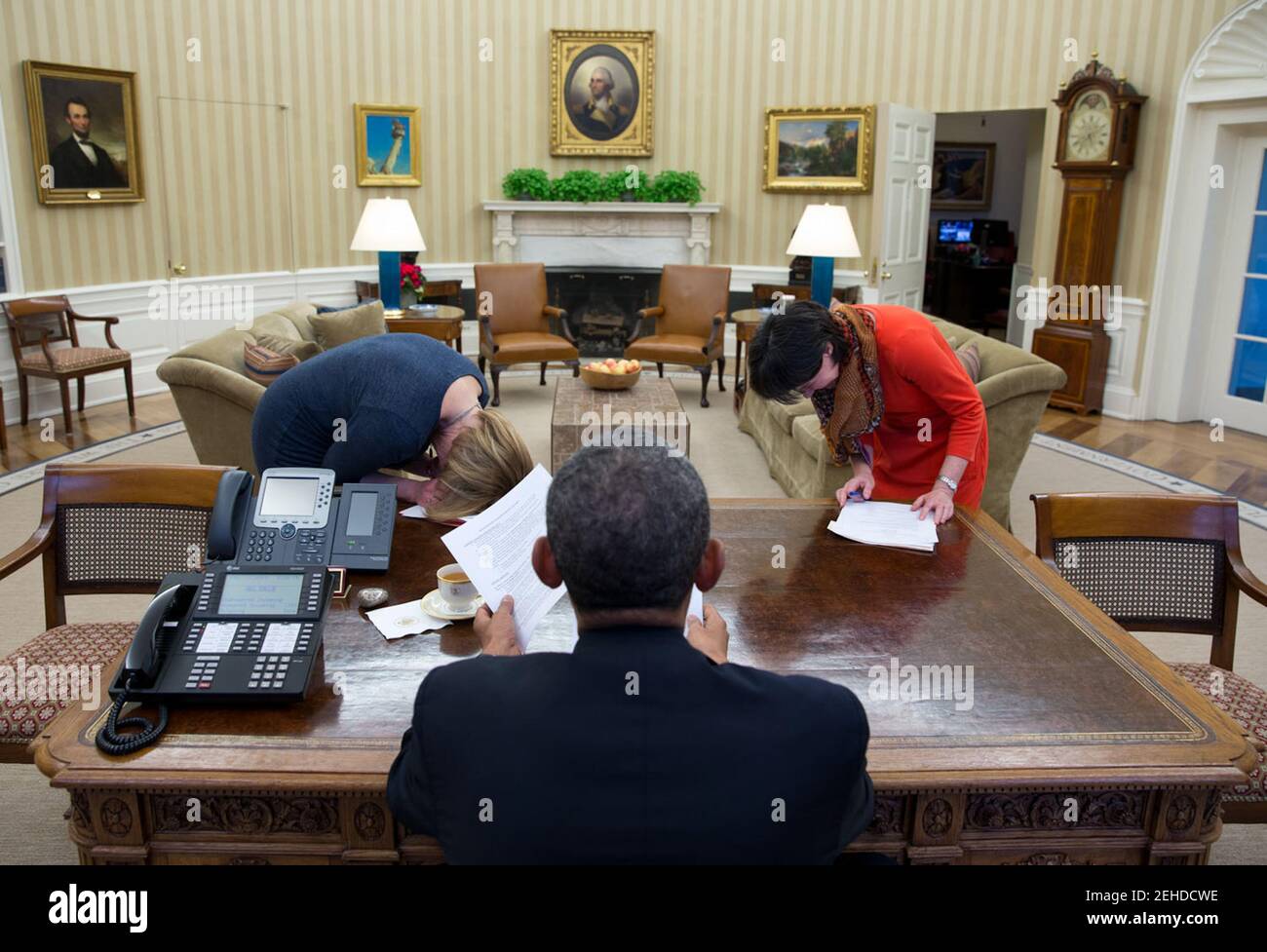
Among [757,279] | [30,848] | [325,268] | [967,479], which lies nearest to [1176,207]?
[757,279]

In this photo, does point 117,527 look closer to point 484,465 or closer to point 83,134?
point 484,465

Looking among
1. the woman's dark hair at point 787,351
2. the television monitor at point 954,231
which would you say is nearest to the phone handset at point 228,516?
the woman's dark hair at point 787,351

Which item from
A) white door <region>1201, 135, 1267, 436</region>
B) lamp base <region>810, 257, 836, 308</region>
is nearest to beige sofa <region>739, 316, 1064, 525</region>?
lamp base <region>810, 257, 836, 308</region>

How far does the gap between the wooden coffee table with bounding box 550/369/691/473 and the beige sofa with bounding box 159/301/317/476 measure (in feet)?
5.46

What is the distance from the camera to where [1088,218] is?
26.1 feet

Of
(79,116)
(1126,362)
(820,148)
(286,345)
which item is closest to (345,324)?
(286,345)

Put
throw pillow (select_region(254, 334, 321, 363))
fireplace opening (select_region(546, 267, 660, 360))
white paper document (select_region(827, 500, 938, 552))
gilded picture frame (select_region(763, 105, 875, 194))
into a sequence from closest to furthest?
white paper document (select_region(827, 500, 938, 552))
throw pillow (select_region(254, 334, 321, 363))
gilded picture frame (select_region(763, 105, 875, 194))
fireplace opening (select_region(546, 267, 660, 360))

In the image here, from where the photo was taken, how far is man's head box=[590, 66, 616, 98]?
997cm

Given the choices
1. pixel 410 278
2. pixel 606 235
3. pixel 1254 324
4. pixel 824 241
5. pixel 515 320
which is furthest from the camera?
pixel 606 235

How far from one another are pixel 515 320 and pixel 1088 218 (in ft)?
15.5

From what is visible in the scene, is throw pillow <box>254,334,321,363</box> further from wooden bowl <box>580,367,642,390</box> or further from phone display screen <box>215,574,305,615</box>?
phone display screen <box>215,574,305,615</box>

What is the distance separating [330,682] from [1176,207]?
25.3ft

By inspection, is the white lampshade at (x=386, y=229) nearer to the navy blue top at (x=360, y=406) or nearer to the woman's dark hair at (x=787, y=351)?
the navy blue top at (x=360, y=406)

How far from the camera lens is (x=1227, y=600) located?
2.75 m
